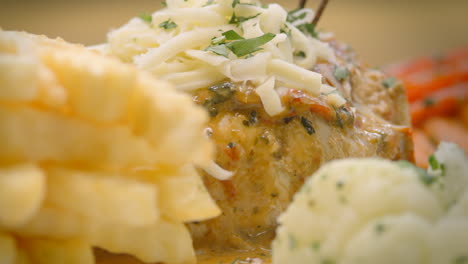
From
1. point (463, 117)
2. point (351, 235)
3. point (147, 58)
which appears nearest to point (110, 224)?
point (351, 235)

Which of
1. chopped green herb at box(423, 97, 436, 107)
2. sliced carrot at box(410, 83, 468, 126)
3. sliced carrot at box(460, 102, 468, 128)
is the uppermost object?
chopped green herb at box(423, 97, 436, 107)

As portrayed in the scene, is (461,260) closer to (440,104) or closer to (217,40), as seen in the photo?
(217,40)

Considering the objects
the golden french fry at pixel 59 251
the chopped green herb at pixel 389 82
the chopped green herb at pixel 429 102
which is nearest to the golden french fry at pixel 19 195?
the golden french fry at pixel 59 251

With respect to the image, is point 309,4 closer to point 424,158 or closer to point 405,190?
point 424,158

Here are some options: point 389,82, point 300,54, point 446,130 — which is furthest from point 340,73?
point 446,130

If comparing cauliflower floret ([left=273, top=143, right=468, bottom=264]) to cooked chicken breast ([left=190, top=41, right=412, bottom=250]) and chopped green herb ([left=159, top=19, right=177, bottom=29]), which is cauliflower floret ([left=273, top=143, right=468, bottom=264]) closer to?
cooked chicken breast ([left=190, top=41, right=412, bottom=250])

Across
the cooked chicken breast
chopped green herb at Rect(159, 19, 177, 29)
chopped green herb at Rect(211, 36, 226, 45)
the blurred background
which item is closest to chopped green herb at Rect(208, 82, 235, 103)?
the cooked chicken breast
